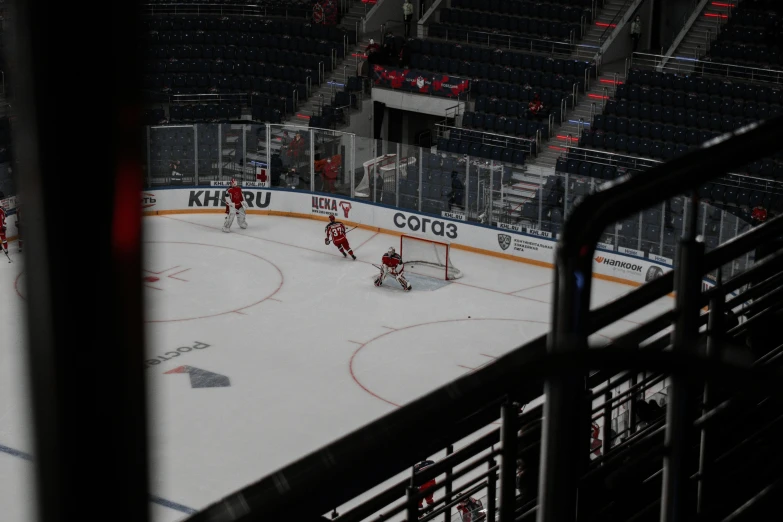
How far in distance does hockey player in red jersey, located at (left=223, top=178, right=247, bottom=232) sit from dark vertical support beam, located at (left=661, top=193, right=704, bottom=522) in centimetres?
2238

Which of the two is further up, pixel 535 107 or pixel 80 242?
pixel 80 242

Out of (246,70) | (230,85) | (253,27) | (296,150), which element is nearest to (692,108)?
(296,150)

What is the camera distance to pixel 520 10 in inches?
1211

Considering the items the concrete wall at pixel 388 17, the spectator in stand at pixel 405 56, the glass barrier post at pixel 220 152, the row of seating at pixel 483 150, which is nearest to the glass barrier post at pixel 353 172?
the row of seating at pixel 483 150

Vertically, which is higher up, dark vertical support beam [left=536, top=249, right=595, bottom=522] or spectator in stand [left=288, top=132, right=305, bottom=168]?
dark vertical support beam [left=536, top=249, right=595, bottom=522]

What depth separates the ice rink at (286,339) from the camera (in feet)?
47.9

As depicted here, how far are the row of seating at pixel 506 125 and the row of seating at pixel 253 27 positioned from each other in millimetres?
6181

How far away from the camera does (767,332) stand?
14.2ft

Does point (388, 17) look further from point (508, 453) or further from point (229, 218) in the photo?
point (508, 453)

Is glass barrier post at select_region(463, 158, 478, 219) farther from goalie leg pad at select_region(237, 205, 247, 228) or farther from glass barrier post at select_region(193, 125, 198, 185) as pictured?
glass barrier post at select_region(193, 125, 198, 185)

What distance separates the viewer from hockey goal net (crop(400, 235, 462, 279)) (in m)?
22.3

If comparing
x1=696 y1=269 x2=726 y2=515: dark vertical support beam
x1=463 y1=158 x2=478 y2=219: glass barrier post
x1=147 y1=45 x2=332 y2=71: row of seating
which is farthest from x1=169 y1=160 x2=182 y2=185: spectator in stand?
x1=696 y1=269 x2=726 y2=515: dark vertical support beam

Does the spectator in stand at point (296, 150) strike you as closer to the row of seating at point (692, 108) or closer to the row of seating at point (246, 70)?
the row of seating at point (246, 70)

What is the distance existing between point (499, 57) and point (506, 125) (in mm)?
2862
